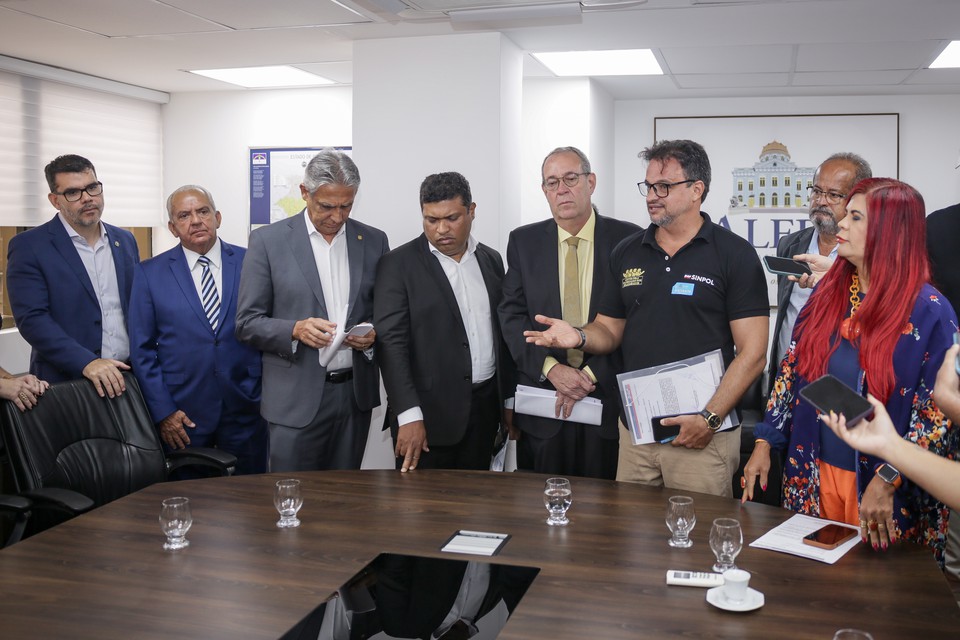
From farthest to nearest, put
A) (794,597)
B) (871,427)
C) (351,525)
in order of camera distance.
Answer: (351,525)
(794,597)
(871,427)

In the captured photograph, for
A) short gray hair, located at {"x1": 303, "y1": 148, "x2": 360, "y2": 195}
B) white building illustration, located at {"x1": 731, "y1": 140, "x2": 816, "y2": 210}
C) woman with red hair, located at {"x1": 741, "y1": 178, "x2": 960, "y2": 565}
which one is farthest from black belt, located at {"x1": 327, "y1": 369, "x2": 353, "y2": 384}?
white building illustration, located at {"x1": 731, "y1": 140, "x2": 816, "y2": 210}

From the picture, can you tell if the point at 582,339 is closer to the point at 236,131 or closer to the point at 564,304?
the point at 564,304

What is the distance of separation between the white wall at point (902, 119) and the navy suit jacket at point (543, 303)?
4.00m

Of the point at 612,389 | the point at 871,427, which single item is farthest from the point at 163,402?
the point at 871,427

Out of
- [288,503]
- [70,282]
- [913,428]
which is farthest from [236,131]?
[913,428]

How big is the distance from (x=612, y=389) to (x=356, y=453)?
1.14 meters

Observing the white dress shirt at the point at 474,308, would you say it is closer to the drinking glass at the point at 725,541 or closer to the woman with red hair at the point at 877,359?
the woman with red hair at the point at 877,359

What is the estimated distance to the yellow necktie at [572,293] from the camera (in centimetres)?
350

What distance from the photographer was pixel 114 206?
6434mm

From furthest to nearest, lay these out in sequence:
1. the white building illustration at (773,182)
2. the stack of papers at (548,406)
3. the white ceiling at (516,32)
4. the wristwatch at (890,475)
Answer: the white building illustration at (773,182)
the white ceiling at (516,32)
the stack of papers at (548,406)
the wristwatch at (890,475)

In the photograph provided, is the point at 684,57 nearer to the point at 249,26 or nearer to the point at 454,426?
the point at 249,26

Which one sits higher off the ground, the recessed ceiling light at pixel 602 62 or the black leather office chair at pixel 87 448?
the recessed ceiling light at pixel 602 62

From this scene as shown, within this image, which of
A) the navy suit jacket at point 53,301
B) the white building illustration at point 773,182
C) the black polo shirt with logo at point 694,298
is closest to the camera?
the black polo shirt with logo at point 694,298

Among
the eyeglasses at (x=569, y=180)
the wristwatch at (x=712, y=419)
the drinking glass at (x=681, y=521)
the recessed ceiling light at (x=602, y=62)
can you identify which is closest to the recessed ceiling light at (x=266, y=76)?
the recessed ceiling light at (x=602, y=62)
